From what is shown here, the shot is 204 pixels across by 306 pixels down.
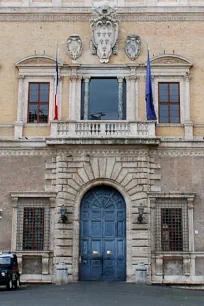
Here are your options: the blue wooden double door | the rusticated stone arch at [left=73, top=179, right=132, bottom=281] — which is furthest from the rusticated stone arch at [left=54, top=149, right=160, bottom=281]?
the blue wooden double door

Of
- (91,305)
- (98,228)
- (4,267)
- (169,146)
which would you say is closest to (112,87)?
(169,146)

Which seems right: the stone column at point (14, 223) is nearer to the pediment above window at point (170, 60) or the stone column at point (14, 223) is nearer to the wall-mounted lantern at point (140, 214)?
the wall-mounted lantern at point (140, 214)

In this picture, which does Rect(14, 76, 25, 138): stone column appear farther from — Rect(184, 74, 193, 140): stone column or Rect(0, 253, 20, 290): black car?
Rect(184, 74, 193, 140): stone column

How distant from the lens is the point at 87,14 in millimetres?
26328

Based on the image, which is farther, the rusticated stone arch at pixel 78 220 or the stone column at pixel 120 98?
the stone column at pixel 120 98

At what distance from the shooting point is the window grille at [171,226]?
24.0 metres

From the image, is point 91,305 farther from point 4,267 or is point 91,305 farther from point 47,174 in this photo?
point 47,174

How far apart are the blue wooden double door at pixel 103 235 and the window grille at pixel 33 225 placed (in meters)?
1.56

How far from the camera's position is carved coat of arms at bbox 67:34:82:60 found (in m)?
25.8

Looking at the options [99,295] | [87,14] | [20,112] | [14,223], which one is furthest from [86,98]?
[99,295]

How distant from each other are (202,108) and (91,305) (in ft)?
40.6

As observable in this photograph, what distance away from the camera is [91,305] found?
15688 mm

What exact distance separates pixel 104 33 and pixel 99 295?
41.1 ft

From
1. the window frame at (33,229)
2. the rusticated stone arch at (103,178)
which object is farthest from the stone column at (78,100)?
the window frame at (33,229)
